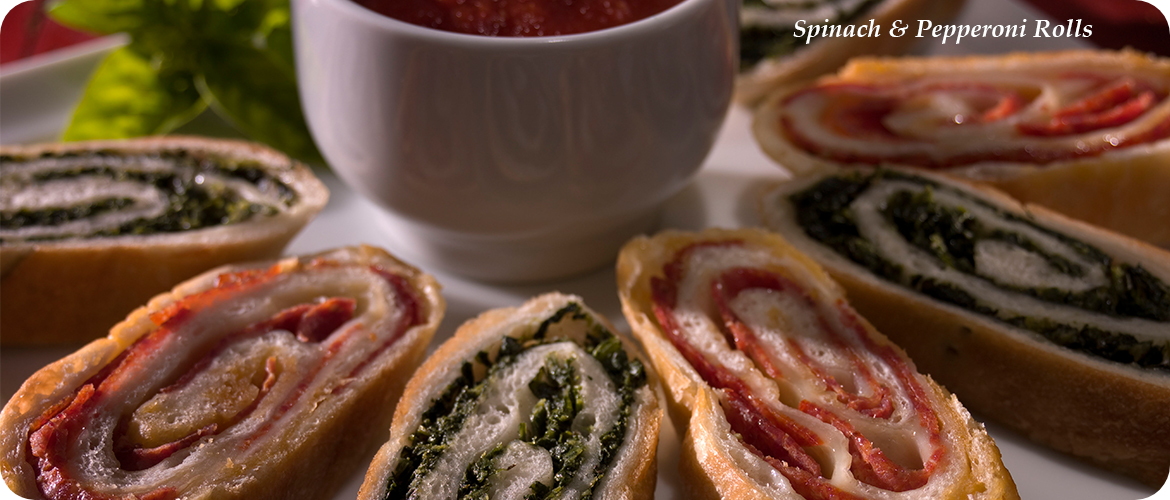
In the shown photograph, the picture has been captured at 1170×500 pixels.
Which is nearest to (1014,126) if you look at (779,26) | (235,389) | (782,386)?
(779,26)

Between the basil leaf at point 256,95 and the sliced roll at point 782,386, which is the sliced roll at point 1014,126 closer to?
the sliced roll at point 782,386

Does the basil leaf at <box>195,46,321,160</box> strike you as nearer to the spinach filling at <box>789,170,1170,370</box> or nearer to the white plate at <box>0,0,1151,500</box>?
the white plate at <box>0,0,1151,500</box>

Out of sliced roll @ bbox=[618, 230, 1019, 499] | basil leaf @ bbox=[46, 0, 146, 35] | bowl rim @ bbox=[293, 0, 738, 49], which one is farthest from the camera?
basil leaf @ bbox=[46, 0, 146, 35]

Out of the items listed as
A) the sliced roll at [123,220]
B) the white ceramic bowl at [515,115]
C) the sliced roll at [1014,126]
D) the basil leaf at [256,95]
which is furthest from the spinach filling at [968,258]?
the basil leaf at [256,95]

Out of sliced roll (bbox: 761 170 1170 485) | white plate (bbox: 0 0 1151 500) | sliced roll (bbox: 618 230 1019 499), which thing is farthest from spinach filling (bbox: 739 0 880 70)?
sliced roll (bbox: 618 230 1019 499)

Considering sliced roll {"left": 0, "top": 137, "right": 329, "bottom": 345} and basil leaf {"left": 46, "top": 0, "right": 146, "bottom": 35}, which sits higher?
basil leaf {"left": 46, "top": 0, "right": 146, "bottom": 35}

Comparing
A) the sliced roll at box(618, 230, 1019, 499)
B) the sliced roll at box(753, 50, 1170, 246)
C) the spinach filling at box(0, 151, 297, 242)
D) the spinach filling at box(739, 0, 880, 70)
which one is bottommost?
the sliced roll at box(618, 230, 1019, 499)

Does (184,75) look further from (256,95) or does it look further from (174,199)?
(174,199)

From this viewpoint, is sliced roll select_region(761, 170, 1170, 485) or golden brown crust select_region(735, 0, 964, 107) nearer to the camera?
sliced roll select_region(761, 170, 1170, 485)
